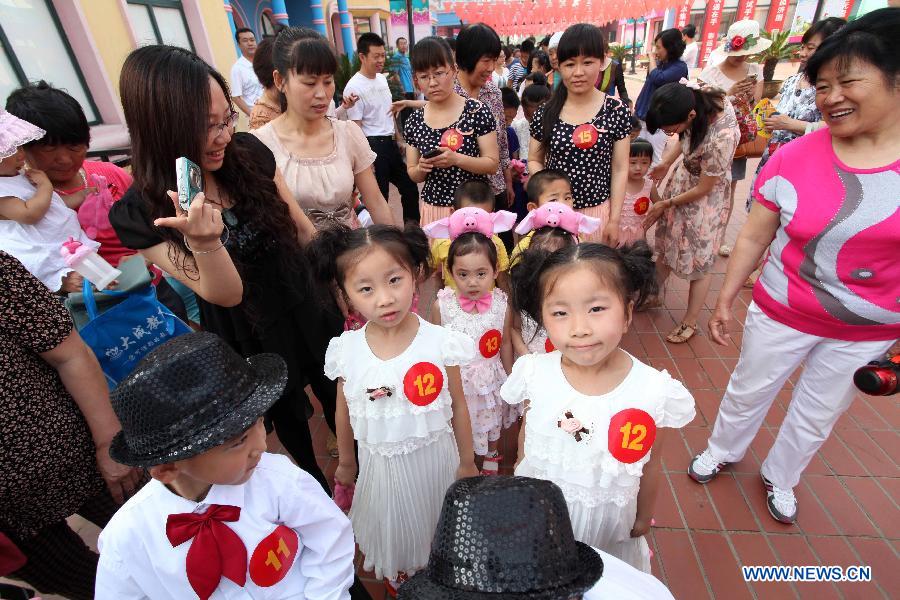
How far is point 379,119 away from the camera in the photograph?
17.3 feet

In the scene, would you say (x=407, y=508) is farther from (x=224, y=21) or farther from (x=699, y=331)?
(x=224, y=21)

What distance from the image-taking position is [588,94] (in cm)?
271

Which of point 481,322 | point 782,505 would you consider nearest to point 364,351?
point 481,322

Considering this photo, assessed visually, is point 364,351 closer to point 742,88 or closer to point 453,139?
point 453,139

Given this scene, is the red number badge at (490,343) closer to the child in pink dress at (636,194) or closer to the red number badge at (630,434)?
the red number badge at (630,434)

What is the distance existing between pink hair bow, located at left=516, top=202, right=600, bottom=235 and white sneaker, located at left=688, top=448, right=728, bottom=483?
1311 mm

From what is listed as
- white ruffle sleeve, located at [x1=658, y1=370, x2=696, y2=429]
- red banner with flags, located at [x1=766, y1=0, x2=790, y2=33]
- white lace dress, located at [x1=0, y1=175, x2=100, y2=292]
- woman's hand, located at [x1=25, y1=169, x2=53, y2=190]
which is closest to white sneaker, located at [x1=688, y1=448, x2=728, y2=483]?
white ruffle sleeve, located at [x1=658, y1=370, x2=696, y2=429]

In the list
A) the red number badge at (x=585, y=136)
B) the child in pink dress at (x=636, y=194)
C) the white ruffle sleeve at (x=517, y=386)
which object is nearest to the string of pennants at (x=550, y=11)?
the child in pink dress at (x=636, y=194)

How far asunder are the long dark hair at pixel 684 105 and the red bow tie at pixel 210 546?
2938mm

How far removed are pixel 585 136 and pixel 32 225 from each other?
8.96 ft

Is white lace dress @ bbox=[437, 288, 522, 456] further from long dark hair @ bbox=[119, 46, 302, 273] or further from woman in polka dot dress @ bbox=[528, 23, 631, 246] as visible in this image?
long dark hair @ bbox=[119, 46, 302, 273]

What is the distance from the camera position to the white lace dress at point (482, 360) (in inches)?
86.7

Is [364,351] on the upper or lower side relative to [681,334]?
upper

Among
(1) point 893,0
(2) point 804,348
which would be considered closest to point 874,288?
(2) point 804,348
